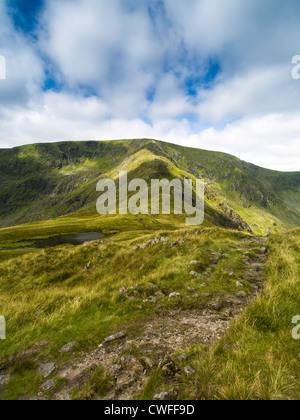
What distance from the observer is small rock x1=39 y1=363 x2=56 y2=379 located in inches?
199

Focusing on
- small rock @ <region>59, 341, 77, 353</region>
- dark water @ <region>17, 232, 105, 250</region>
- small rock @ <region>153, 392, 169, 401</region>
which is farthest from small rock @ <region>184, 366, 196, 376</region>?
dark water @ <region>17, 232, 105, 250</region>

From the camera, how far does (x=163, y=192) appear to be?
178750 mm

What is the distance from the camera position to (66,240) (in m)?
100

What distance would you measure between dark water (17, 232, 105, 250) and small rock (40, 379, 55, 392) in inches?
3688

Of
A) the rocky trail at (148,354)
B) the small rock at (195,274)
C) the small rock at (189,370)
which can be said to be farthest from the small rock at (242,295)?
the small rock at (189,370)

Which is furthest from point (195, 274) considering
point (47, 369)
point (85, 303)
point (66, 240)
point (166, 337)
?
point (66, 240)

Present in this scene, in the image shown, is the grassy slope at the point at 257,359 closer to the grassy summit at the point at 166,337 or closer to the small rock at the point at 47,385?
the grassy summit at the point at 166,337

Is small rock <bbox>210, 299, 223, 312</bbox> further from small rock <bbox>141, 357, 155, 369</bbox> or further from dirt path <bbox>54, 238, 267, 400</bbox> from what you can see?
small rock <bbox>141, 357, 155, 369</bbox>

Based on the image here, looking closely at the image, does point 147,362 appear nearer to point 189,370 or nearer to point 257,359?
point 189,370

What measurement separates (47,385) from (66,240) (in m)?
105
